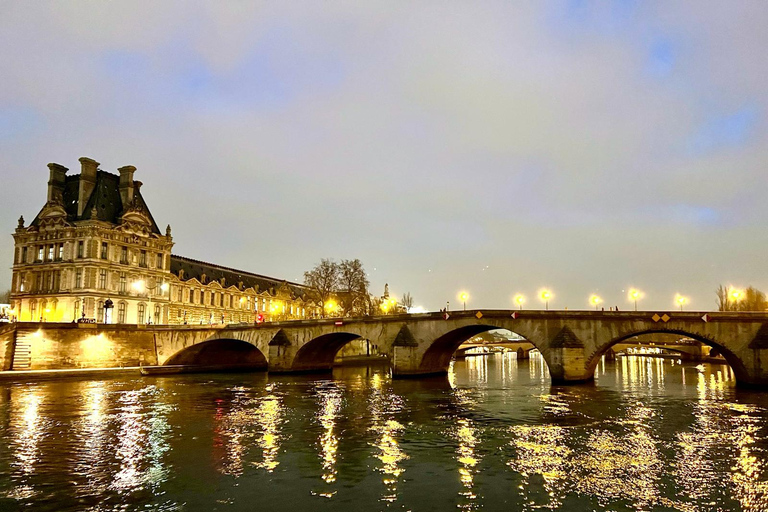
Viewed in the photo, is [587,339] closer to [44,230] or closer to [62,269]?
[62,269]

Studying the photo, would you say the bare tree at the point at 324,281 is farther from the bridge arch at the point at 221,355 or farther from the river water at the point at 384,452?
the river water at the point at 384,452

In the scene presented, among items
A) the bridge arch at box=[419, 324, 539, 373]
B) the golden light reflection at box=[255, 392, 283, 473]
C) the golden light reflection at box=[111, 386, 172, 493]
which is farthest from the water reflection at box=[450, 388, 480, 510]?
the bridge arch at box=[419, 324, 539, 373]

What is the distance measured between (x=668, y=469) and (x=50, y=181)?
87871 mm

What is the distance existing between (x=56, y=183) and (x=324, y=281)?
138ft

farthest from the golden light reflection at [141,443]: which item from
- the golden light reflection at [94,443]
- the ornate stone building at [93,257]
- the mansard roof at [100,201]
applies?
the mansard roof at [100,201]

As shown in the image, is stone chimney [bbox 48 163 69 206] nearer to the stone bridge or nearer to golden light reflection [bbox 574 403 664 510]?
the stone bridge

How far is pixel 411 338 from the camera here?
183 feet

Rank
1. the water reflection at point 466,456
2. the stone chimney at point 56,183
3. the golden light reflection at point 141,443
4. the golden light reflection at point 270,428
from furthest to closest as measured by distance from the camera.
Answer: the stone chimney at point 56,183 < the golden light reflection at point 270,428 < the golden light reflection at point 141,443 < the water reflection at point 466,456

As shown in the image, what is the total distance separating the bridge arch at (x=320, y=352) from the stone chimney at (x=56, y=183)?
144 ft

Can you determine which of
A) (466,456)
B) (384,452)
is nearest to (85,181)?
(384,452)

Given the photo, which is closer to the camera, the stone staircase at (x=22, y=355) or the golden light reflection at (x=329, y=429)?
the golden light reflection at (x=329, y=429)

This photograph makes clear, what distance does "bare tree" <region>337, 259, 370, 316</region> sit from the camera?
310 feet

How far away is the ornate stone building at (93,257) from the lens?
76.4 meters

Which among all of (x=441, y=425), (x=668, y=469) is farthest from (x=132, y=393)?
(x=668, y=469)
